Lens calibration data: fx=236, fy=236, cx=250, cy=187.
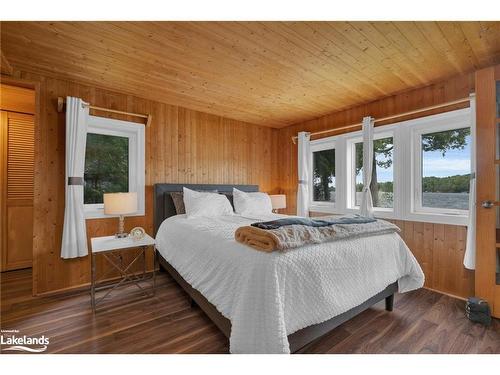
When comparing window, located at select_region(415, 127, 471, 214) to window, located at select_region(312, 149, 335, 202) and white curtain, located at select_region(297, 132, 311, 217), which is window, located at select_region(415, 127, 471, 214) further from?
white curtain, located at select_region(297, 132, 311, 217)

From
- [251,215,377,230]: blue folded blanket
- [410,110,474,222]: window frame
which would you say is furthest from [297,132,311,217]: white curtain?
[251,215,377,230]: blue folded blanket

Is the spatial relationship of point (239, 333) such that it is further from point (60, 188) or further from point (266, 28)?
point (60, 188)

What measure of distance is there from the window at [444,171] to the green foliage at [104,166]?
3717 millimetres

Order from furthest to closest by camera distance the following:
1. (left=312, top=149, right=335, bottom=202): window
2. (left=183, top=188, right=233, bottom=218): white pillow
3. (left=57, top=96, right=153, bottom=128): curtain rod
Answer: (left=312, top=149, right=335, bottom=202): window, (left=183, top=188, right=233, bottom=218): white pillow, (left=57, top=96, right=153, bottom=128): curtain rod

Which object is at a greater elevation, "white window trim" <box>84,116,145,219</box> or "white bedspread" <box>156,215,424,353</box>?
"white window trim" <box>84,116,145,219</box>

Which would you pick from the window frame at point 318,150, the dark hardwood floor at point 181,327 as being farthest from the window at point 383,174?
the dark hardwood floor at point 181,327

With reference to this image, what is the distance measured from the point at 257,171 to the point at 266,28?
109 inches

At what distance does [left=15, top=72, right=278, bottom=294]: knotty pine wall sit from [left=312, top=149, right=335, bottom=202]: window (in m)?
0.80

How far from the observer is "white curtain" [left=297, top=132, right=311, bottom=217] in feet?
12.9

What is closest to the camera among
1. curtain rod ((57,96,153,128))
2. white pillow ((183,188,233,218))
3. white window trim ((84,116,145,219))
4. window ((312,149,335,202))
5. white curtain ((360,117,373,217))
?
curtain rod ((57,96,153,128))

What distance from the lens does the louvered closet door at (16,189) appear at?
10.3 feet

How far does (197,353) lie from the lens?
5.19 ft

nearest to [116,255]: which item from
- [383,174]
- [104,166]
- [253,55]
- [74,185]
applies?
[74,185]

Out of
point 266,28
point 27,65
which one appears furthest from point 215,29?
point 27,65
